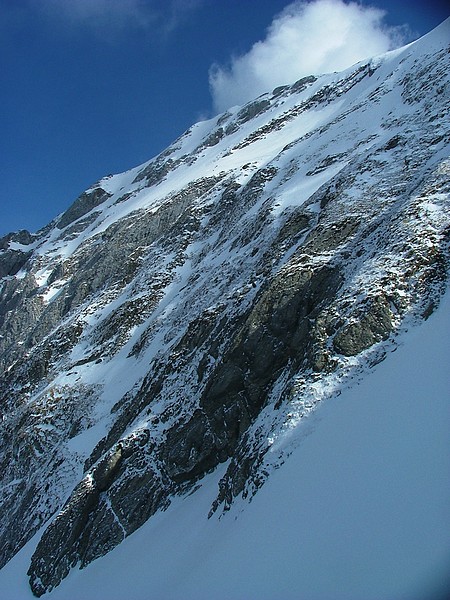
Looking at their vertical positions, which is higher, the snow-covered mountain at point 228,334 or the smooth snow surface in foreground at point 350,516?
A: the snow-covered mountain at point 228,334

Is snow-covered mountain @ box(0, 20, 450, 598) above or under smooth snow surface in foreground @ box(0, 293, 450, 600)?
above

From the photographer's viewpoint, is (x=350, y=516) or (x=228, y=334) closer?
(x=350, y=516)

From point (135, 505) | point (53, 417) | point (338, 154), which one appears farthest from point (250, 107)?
point (135, 505)

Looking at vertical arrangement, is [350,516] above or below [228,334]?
below

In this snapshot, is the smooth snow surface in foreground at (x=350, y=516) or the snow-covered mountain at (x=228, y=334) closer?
the smooth snow surface in foreground at (x=350, y=516)

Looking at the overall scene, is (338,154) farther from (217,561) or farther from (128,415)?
(217,561)
